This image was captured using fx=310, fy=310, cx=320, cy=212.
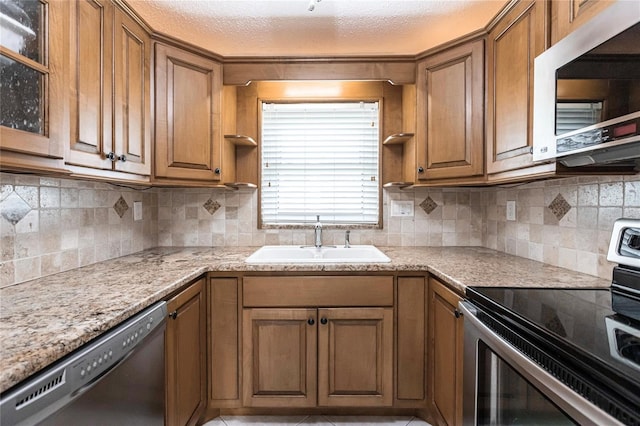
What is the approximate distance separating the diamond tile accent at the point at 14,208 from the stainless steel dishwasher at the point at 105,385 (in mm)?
669

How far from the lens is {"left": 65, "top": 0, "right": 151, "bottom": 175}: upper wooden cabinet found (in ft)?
3.80

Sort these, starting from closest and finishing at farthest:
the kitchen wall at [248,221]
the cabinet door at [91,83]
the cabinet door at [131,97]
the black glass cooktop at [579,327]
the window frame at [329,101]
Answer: the black glass cooktop at [579,327] < the cabinet door at [91,83] < the kitchen wall at [248,221] < the cabinet door at [131,97] < the window frame at [329,101]

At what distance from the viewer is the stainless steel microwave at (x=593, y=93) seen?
828 millimetres

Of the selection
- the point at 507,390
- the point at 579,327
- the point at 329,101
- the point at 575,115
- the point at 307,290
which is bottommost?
the point at 507,390

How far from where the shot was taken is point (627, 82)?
84 centimetres

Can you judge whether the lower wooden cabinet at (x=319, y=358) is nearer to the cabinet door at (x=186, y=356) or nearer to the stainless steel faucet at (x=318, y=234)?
the cabinet door at (x=186, y=356)

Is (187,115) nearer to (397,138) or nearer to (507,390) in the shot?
(397,138)

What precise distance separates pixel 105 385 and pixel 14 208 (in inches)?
32.8

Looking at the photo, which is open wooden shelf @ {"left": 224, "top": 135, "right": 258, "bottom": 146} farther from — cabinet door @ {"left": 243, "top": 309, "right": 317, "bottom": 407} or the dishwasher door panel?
the dishwasher door panel

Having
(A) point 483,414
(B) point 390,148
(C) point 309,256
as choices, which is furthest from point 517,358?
(B) point 390,148

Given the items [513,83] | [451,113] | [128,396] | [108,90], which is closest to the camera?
[128,396]

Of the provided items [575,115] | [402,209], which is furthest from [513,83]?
[402,209]

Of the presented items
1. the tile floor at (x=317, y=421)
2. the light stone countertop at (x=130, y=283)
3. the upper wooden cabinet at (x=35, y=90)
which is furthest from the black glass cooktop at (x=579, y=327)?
the upper wooden cabinet at (x=35, y=90)

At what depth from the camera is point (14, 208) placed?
121 centimetres
